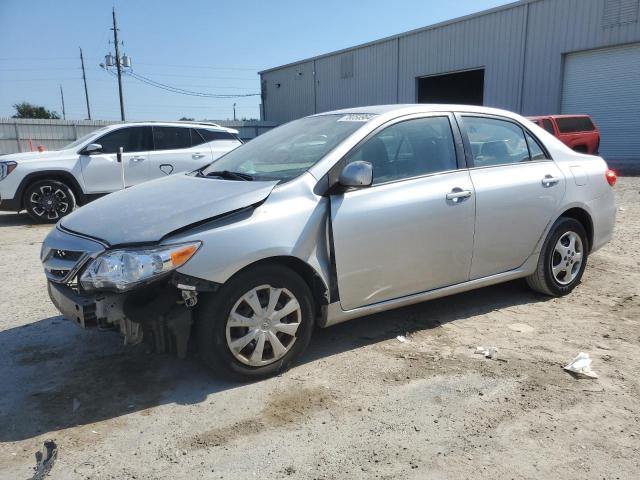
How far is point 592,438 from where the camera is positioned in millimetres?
2775

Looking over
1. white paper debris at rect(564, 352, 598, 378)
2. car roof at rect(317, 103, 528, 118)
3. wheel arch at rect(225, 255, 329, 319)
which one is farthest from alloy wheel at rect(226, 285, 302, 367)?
white paper debris at rect(564, 352, 598, 378)

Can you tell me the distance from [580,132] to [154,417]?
16349mm

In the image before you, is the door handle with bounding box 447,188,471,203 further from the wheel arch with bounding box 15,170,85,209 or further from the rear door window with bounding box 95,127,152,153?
the wheel arch with bounding box 15,170,85,209

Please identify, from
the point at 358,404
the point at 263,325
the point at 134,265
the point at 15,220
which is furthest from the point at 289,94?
the point at 358,404

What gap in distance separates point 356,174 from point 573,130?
48.7 ft

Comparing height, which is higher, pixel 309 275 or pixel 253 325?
pixel 309 275

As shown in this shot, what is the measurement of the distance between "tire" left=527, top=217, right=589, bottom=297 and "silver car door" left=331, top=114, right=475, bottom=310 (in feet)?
3.20

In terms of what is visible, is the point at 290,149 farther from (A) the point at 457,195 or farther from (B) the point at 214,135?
(B) the point at 214,135

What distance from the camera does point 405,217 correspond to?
369 centimetres

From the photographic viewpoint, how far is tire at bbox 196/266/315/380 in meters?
3.10

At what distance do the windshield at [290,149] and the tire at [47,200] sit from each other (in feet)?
20.3

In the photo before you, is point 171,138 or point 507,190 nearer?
point 507,190

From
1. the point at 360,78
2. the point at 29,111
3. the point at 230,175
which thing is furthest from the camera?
the point at 29,111

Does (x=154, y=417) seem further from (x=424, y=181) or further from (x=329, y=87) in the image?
(x=329, y=87)
